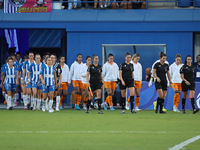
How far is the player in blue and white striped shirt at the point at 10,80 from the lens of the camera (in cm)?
1577

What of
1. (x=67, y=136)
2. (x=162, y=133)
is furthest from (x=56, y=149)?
(x=162, y=133)

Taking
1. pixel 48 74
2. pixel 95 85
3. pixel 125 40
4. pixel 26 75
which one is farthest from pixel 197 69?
pixel 26 75

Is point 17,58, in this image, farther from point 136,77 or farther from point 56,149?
point 56,149

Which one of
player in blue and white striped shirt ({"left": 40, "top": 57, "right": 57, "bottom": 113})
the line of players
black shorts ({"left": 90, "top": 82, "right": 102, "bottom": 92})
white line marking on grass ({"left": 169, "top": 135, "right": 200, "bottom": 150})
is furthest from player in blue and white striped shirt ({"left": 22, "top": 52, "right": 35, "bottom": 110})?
white line marking on grass ({"left": 169, "top": 135, "right": 200, "bottom": 150})

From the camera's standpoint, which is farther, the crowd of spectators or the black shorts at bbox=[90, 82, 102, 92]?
the crowd of spectators

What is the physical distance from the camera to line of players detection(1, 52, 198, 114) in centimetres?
1353

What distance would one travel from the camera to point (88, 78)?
45.0ft

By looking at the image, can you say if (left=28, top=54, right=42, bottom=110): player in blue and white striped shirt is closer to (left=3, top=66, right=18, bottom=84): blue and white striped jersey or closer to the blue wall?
(left=3, top=66, right=18, bottom=84): blue and white striped jersey

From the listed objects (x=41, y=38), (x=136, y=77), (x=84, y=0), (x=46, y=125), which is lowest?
(x=46, y=125)

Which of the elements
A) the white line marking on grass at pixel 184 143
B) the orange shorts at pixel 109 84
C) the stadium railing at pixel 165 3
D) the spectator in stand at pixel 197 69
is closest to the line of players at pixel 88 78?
the orange shorts at pixel 109 84

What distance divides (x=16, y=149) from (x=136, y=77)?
374 inches

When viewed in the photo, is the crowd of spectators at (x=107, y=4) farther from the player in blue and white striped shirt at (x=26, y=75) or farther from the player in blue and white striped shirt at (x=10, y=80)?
the player in blue and white striped shirt at (x=10, y=80)

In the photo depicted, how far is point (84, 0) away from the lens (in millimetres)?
19516

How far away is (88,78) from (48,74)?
169 centimetres
